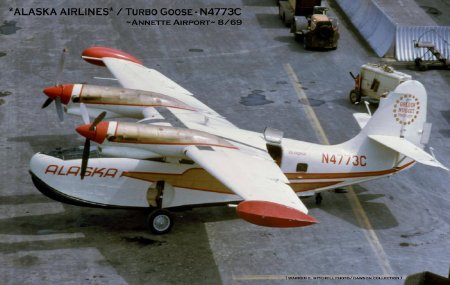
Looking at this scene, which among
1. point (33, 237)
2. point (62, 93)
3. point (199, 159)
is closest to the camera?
point (199, 159)

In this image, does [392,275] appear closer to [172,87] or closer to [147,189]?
[147,189]

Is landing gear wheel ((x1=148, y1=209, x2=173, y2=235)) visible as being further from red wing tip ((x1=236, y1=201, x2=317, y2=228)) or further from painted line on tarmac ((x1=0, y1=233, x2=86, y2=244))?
red wing tip ((x1=236, y1=201, x2=317, y2=228))

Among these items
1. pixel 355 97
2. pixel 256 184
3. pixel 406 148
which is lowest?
pixel 355 97

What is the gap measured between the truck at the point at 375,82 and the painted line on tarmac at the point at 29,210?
52.2 feet

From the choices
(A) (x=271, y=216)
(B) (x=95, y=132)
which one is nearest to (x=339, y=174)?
(A) (x=271, y=216)

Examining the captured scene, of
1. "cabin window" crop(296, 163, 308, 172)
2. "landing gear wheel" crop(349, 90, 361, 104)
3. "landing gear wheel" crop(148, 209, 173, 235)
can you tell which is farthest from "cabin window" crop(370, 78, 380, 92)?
"landing gear wheel" crop(148, 209, 173, 235)

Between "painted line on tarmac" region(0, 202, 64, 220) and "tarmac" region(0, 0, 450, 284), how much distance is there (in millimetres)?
34

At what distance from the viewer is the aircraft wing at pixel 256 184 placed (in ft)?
71.1

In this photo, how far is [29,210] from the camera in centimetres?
2764

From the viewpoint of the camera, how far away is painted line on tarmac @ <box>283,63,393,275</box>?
84.8ft

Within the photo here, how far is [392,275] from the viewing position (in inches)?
984

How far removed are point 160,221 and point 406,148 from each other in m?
8.67

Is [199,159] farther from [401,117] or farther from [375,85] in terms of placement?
[375,85]

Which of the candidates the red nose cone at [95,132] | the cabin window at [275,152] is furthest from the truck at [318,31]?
the red nose cone at [95,132]
